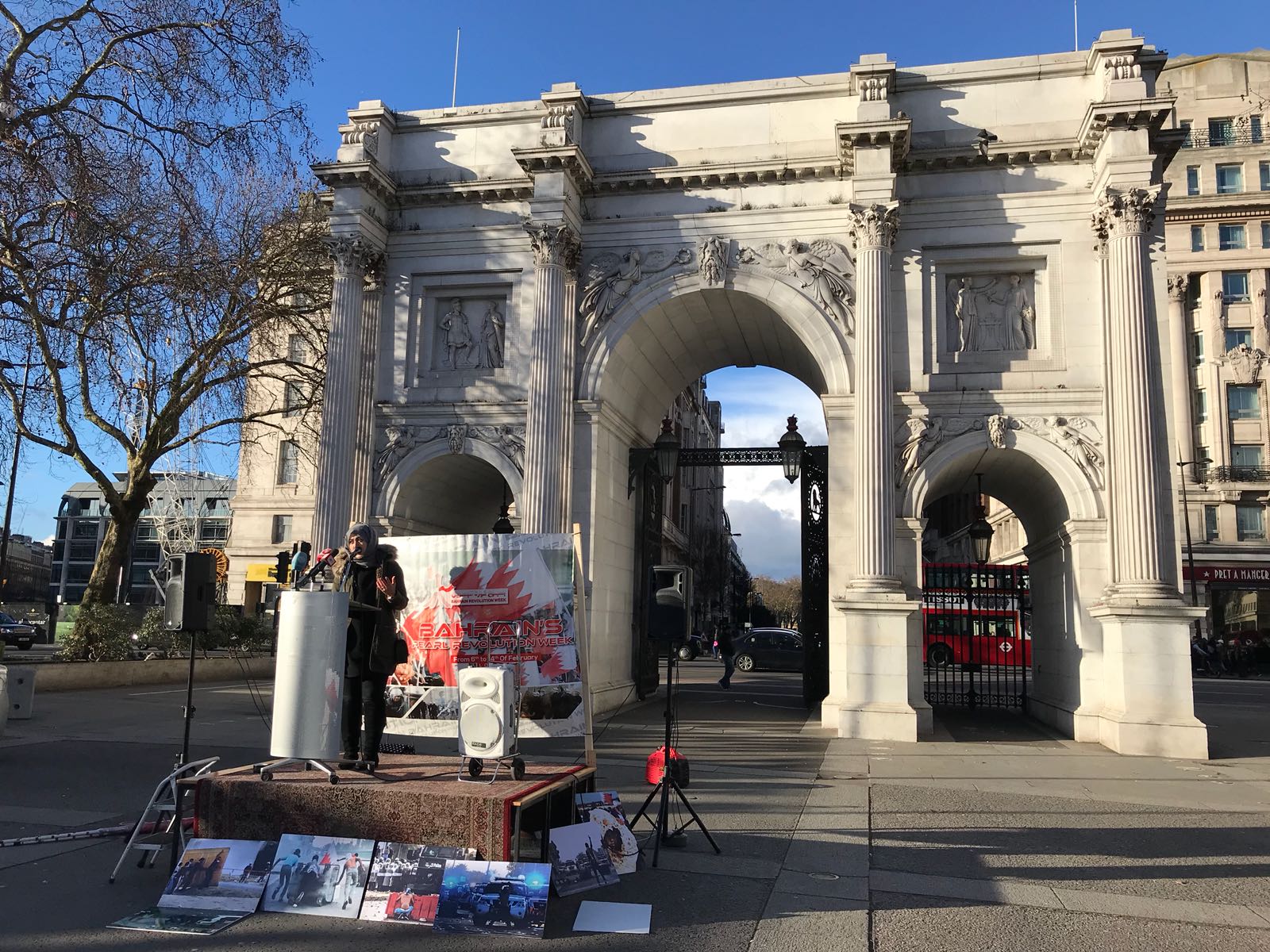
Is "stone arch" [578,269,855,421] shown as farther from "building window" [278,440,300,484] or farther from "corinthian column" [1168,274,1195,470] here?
"corinthian column" [1168,274,1195,470]

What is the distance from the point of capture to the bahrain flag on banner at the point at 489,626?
10.8m

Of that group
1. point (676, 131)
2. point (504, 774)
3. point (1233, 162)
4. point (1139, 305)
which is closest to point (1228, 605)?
point (1233, 162)

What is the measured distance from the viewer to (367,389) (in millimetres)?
20125

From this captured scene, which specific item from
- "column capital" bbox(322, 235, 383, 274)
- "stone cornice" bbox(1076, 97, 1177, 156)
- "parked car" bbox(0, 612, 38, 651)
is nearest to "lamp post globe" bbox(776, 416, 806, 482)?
"stone cornice" bbox(1076, 97, 1177, 156)

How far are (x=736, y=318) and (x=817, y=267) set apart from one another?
2.55 m

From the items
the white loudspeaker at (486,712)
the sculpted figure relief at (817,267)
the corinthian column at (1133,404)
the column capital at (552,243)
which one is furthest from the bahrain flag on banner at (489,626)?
the corinthian column at (1133,404)

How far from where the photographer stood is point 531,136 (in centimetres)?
2008

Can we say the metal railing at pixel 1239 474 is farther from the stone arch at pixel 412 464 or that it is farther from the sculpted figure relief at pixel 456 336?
the sculpted figure relief at pixel 456 336

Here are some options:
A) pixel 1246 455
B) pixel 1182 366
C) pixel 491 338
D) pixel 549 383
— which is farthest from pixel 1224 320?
pixel 549 383

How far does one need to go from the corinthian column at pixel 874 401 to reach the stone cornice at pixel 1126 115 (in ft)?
12.2

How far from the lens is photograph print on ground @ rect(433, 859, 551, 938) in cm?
573

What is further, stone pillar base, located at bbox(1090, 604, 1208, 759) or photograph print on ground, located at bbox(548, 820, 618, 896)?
stone pillar base, located at bbox(1090, 604, 1208, 759)

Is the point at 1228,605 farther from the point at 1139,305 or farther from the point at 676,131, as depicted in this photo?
the point at 676,131

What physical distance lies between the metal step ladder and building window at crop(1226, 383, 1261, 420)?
56980 millimetres
